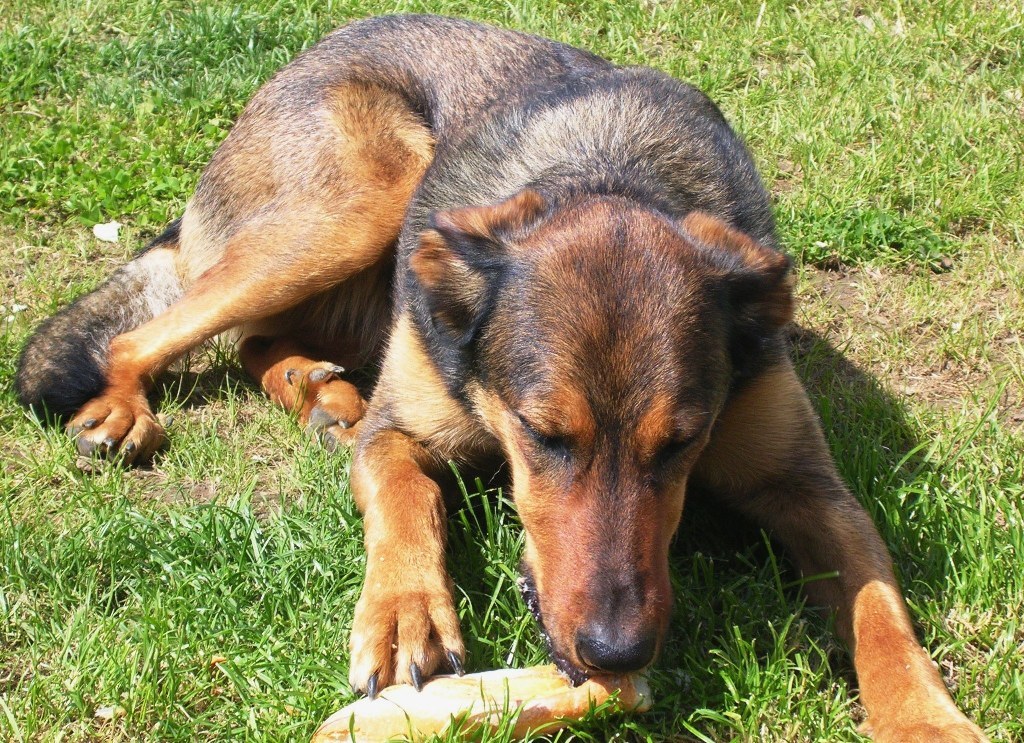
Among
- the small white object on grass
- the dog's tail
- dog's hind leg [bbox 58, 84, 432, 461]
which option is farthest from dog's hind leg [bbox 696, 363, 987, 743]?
the small white object on grass

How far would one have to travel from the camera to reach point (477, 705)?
10.9 ft

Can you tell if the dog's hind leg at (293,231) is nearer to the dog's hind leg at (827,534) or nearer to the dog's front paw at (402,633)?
the dog's front paw at (402,633)

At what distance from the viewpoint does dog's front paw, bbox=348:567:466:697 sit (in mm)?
3396

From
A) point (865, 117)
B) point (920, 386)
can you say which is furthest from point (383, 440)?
point (865, 117)

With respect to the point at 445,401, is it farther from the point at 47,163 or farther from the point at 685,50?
the point at 685,50

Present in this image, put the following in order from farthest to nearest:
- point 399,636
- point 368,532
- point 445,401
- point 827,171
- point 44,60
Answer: point 44,60, point 827,171, point 445,401, point 368,532, point 399,636

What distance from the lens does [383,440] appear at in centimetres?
443

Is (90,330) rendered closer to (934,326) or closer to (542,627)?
(542,627)

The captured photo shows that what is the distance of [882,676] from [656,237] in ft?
5.10

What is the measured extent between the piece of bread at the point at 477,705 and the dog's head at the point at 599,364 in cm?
18

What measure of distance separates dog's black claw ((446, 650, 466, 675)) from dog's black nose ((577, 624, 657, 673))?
0.53 meters

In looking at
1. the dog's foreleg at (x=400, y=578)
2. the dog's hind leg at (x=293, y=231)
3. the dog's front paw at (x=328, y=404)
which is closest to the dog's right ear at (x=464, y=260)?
the dog's foreleg at (x=400, y=578)

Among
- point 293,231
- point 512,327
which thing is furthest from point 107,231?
point 512,327

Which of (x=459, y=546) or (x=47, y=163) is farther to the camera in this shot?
(x=47, y=163)
